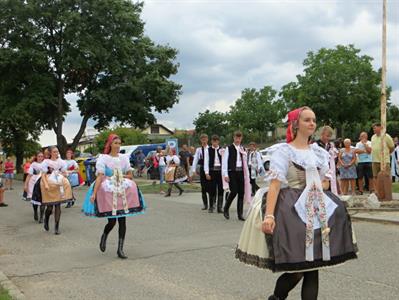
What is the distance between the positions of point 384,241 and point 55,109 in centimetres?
3156

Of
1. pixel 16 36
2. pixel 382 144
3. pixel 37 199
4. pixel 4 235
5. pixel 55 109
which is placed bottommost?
pixel 4 235

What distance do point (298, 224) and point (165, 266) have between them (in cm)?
353

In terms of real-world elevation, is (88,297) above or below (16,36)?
below

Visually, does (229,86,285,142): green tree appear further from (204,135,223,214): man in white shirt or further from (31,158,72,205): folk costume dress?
(31,158,72,205): folk costume dress

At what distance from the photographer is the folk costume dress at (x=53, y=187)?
10780 mm

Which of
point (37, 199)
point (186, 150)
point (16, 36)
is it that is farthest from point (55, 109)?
point (37, 199)

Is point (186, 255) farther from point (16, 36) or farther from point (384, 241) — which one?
point (16, 36)

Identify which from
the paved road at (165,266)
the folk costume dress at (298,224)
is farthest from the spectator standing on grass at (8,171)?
the folk costume dress at (298,224)

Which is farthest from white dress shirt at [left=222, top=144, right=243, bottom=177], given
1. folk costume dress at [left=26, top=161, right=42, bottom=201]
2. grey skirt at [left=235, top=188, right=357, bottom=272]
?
grey skirt at [left=235, top=188, right=357, bottom=272]

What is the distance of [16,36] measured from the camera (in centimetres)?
3391

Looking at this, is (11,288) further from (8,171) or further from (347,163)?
(8,171)

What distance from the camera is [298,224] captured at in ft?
13.5

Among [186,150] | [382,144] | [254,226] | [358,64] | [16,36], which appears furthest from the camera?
[358,64]

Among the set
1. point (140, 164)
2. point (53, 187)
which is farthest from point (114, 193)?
point (140, 164)
